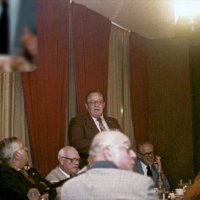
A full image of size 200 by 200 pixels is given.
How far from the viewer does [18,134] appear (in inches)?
188

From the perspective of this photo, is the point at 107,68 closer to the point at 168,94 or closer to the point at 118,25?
the point at 118,25

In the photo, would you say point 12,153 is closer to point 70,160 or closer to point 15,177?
point 15,177

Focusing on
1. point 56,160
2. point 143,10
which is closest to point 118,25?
point 143,10

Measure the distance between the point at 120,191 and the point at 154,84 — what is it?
4.63m

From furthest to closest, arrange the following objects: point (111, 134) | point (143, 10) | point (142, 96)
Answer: point (142, 96) → point (143, 10) → point (111, 134)

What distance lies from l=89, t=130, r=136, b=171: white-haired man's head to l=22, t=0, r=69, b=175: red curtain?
2360mm

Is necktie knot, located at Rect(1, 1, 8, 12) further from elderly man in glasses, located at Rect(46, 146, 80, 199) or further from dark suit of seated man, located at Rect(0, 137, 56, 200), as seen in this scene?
elderly man in glasses, located at Rect(46, 146, 80, 199)

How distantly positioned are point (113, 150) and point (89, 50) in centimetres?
319

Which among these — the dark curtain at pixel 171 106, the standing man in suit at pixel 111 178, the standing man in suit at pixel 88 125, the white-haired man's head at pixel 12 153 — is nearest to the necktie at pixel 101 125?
the standing man in suit at pixel 88 125

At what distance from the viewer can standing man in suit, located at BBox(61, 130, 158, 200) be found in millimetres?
2255

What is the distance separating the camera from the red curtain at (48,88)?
4691mm

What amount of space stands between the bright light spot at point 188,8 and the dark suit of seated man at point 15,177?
1.84 m

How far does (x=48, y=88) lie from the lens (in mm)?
4832

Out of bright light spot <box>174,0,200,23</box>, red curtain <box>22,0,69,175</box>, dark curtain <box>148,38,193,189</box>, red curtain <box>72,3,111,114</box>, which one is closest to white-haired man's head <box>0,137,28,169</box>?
red curtain <box>22,0,69,175</box>
